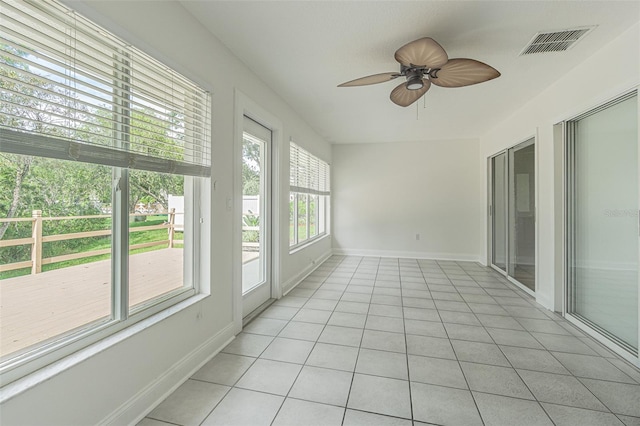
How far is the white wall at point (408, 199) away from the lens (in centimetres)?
589

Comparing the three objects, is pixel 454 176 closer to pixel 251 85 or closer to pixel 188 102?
pixel 251 85

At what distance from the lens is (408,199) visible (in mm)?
6195

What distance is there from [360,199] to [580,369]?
4741mm

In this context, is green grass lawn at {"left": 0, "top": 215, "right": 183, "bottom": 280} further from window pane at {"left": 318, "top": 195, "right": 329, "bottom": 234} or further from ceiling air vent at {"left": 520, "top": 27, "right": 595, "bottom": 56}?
window pane at {"left": 318, "top": 195, "right": 329, "bottom": 234}

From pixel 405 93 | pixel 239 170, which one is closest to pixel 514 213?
pixel 405 93

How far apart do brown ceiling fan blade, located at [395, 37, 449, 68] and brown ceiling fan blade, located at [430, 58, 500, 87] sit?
0.10 meters

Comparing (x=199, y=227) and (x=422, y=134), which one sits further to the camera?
(x=422, y=134)

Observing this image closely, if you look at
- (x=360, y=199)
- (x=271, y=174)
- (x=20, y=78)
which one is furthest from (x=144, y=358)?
(x=360, y=199)

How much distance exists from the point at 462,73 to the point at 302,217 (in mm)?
3386

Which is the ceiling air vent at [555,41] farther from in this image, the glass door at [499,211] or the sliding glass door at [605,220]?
the glass door at [499,211]

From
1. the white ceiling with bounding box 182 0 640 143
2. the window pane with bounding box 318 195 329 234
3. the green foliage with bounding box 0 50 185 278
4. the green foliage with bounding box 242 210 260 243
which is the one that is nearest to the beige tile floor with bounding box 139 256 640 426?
the green foliage with bounding box 242 210 260 243

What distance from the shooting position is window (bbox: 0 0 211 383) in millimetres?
1150

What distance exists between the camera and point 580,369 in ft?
6.81

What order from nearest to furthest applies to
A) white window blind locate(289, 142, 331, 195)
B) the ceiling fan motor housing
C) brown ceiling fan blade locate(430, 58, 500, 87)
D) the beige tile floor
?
the beige tile floor
brown ceiling fan blade locate(430, 58, 500, 87)
the ceiling fan motor housing
white window blind locate(289, 142, 331, 195)
